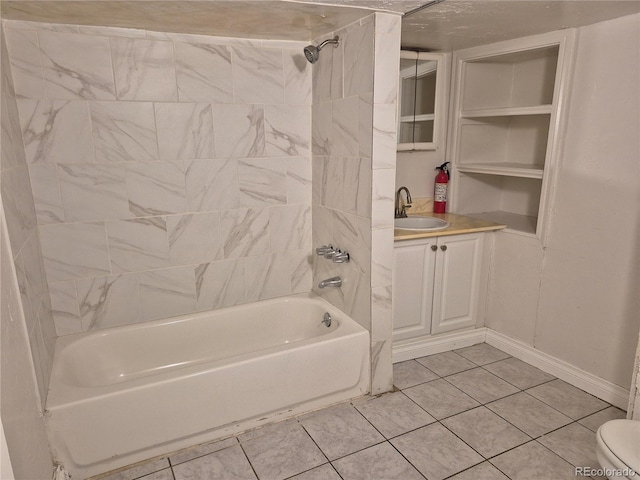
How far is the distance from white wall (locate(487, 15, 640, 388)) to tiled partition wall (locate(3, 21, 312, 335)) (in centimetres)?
145

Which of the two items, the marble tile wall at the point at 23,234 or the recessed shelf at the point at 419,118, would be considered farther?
the recessed shelf at the point at 419,118

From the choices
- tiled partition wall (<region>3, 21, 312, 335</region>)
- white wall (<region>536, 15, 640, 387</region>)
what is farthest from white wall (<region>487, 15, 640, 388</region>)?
tiled partition wall (<region>3, 21, 312, 335</region>)

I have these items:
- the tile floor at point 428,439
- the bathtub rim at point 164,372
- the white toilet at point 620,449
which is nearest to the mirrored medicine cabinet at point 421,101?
the bathtub rim at point 164,372

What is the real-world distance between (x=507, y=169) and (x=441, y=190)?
0.49m

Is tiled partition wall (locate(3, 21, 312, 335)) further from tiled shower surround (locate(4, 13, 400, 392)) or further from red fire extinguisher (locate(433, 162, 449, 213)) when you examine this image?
red fire extinguisher (locate(433, 162, 449, 213))

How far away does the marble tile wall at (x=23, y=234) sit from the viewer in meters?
1.57

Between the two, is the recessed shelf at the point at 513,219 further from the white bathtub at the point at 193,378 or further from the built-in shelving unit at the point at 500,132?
the white bathtub at the point at 193,378

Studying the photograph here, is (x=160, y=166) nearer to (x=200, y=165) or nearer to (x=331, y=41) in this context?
(x=200, y=165)

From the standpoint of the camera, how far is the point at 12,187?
5.42 feet

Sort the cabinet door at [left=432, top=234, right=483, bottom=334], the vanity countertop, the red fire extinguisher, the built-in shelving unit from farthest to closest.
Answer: the red fire extinguisher
the built-in shelving unit
the cabinet door at [left=432, top=234, right=483, bottom=334]
the vanity countertop

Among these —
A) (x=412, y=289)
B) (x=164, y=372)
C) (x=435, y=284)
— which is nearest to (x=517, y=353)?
(x=435, y=284)

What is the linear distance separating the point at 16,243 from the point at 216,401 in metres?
1.03

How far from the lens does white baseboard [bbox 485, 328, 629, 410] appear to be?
222cm

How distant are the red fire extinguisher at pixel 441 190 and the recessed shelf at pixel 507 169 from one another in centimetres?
11
